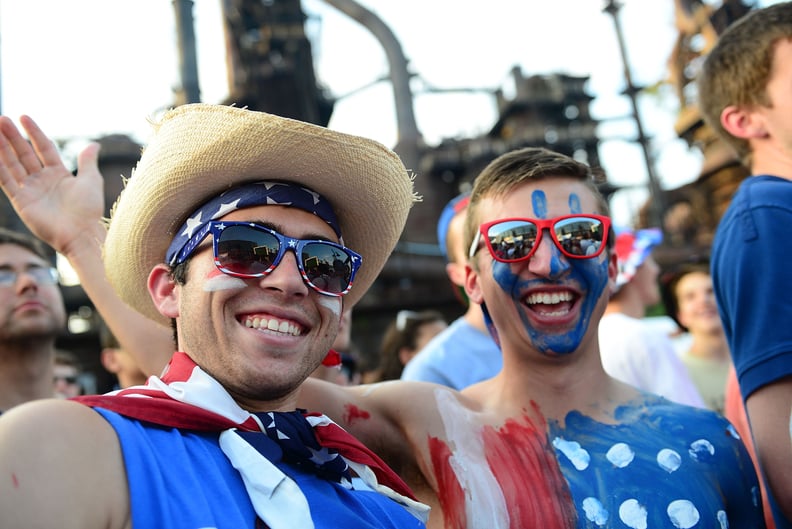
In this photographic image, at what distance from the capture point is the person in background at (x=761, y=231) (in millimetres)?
1962

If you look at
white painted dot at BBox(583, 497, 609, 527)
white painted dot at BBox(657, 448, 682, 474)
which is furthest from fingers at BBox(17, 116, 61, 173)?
white painted dot at BBox(657, 448, 682, 474)

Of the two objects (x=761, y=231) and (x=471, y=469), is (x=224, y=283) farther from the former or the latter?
(x=761, y=231)

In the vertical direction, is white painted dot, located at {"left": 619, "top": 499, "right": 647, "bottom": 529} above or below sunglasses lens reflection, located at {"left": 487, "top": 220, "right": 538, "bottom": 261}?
below

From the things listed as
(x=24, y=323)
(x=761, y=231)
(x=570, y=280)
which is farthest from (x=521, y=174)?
(x=24, y=323)


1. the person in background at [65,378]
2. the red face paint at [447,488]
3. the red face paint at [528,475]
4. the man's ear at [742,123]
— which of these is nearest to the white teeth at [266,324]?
the red face paint at [447,488]

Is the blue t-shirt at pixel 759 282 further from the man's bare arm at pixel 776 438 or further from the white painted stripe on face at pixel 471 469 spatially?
the white painted stripe on face at pixel 471 469

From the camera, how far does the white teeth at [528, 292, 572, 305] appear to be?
2.17 m

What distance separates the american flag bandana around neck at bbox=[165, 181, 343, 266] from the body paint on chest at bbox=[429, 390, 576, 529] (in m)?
0.80

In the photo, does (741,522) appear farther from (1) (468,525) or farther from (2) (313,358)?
(2) (313,358)

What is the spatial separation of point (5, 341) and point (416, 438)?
87.7 inches

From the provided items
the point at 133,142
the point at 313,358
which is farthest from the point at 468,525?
the point at 133,142

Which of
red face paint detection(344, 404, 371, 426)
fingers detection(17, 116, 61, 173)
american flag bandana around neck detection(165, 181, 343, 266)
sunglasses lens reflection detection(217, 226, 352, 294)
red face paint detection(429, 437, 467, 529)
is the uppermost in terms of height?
fingers detection(17, 116, 61, 173)

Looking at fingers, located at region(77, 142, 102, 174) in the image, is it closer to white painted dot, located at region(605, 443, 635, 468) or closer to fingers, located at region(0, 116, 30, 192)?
fingers, located at region(0, 116, 30, 192)

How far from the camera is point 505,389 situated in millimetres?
2254
